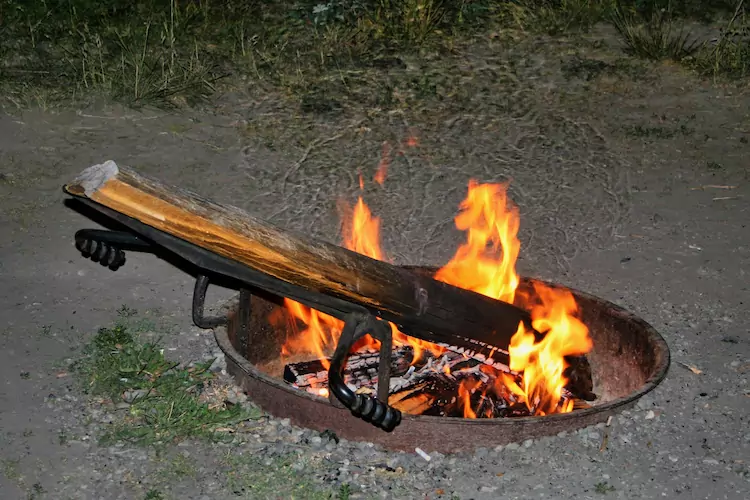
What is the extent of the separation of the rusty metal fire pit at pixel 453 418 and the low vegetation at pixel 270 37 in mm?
3256

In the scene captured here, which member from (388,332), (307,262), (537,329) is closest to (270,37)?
(537,329)

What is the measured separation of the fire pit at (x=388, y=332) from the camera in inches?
140

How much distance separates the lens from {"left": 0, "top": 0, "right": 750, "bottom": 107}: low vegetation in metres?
7.87

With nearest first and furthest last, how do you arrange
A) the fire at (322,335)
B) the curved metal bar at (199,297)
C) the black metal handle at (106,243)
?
the black metal handle at (106,243), the curved metal bar at (199,297), the fire at (322,335)

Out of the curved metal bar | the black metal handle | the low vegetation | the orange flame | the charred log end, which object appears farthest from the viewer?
the low vegetation

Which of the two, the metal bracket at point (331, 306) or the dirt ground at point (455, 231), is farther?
the dirt ground at point (455, 231)

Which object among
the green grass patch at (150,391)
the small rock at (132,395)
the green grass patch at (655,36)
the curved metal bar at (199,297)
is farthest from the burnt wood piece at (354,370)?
the green grass patch at (655,36)

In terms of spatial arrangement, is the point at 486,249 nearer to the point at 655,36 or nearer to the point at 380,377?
the point at 380,377

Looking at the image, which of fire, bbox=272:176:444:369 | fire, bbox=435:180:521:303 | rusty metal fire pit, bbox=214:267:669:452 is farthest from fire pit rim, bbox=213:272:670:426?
fire, bbox=435:180:521:303

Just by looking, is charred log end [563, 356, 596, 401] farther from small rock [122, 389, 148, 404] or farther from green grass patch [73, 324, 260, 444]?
small rock [122, 389, 148, 404]

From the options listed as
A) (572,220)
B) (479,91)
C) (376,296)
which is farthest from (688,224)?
(376,296)

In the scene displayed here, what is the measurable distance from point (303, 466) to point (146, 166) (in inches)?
131

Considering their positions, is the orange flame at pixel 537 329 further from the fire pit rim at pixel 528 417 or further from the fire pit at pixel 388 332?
the fire pit rim at pixel 528 417

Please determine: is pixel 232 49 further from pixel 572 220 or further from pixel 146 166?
pixel 572 220
